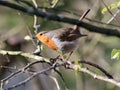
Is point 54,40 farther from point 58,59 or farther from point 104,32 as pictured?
point 104,32

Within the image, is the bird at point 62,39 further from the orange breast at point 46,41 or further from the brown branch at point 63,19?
the brown branch at point 63,19

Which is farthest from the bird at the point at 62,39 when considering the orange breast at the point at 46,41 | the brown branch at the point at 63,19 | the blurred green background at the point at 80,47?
the brown branch at the point at 63,19

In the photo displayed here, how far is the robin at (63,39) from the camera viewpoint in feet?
9.29

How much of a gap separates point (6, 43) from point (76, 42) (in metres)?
1.68

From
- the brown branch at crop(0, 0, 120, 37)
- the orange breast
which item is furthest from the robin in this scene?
the brown branch at crop(0, 0, 120, 37)

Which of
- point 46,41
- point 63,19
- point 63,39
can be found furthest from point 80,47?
point 63,19

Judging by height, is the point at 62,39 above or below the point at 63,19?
below

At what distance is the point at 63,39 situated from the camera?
Answer: 3.03 metres

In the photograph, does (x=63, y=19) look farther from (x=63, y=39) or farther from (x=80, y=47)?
(x=80, y=47)

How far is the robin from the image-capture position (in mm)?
2832

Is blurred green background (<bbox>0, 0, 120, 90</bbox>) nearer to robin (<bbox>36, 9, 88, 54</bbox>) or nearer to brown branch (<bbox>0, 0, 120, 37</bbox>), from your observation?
robin (<bbox>36, 9, 88, 54</bbox>)

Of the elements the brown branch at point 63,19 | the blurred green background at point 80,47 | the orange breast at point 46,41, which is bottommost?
the blurred green background at point 80,47

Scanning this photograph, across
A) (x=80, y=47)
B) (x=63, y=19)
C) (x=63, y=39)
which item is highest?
(x=63, y=19)

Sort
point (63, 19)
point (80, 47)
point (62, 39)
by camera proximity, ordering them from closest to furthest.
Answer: point (63, 19) → point (62, 39) → point (80, 47)
